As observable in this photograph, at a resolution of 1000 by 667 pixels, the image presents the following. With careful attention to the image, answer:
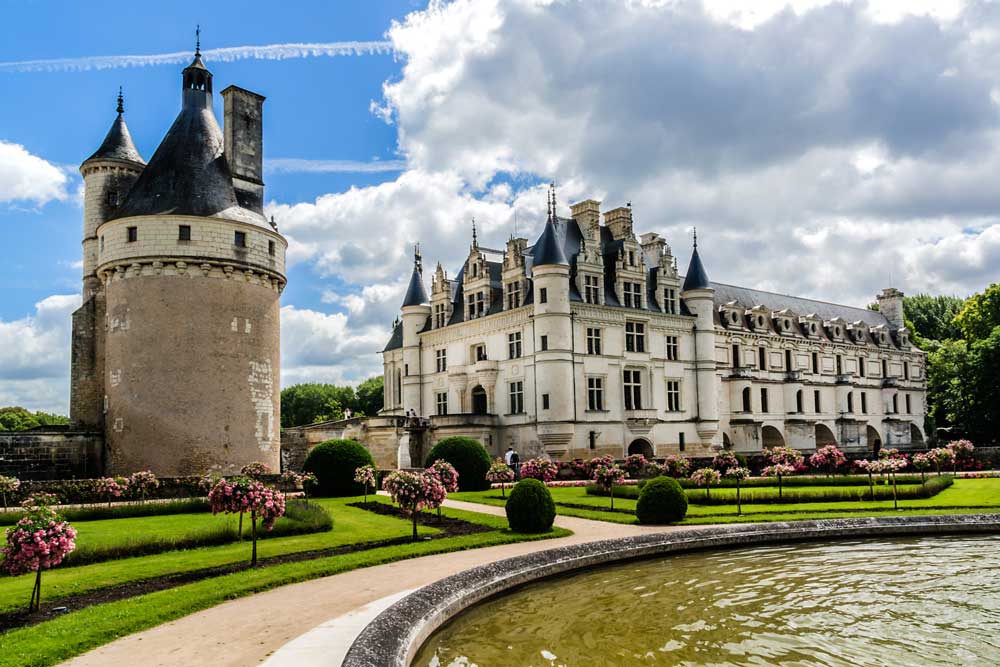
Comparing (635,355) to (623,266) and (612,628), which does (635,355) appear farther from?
(612,628)

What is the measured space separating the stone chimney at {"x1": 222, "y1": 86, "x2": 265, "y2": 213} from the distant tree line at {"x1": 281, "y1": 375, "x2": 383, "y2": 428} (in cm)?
5457

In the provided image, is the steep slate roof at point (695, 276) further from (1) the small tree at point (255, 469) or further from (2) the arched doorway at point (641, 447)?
(1) the small tree at point (255, 469)

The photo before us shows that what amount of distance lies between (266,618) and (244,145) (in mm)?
26252

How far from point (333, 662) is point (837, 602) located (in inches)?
289

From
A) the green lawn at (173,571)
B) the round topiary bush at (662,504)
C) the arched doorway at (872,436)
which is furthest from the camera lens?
the arched doorway at (872,436)

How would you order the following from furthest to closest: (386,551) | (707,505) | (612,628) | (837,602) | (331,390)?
(331,390) → (707,505) → (386,551) → (837,602) → (612,628)

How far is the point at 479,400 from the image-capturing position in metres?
45.6

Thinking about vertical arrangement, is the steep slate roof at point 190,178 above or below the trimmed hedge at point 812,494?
above

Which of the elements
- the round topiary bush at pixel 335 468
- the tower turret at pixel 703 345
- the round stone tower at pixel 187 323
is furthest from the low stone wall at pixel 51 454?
the tower turret at pixel 703 345

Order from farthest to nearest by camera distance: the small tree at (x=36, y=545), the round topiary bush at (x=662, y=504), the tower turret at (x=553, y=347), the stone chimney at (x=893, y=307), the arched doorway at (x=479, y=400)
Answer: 1. the stone chimney at (x=893, y=307)
2. the arched doorway at (x=479, y=400)
3. the tower turret at (x=553, y=347)
4. the round topiary bush at (x=662, y=504)
5. the small tree at (x=36, y=545)

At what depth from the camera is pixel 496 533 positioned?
18641 millimetres

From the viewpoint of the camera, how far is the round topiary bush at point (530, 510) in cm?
1875

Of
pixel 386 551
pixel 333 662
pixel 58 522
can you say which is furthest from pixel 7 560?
pixel 386 551

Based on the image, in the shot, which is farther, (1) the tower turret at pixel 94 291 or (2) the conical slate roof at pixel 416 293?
(2) the conical slate roof at pixel 416 293
